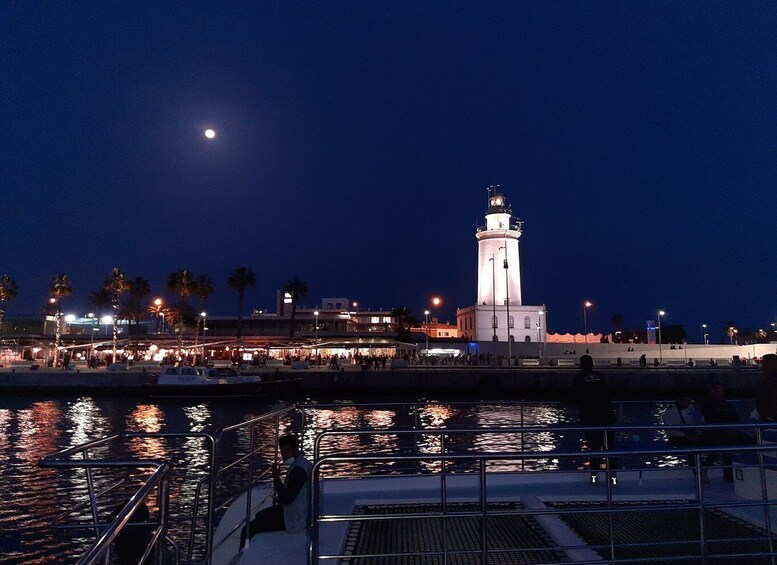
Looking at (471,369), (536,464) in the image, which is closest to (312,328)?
(471,369)

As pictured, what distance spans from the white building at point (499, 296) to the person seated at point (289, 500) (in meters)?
68.7

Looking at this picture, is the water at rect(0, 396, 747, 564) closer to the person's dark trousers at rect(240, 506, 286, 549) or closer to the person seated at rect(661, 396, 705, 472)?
the person seated at rect(661, 396, 705, 472)

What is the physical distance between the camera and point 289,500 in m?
5.58

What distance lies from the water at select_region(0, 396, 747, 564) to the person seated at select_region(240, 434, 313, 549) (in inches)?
77.5

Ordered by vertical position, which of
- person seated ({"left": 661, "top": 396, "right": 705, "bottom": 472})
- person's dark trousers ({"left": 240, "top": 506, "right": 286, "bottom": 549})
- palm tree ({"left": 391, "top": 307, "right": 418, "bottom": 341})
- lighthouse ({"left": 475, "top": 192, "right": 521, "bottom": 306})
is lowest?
person's dark trousers ({"left": 240, "top": 506, "right": 286, "bottom": 549})

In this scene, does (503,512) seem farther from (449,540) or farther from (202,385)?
(202,385)

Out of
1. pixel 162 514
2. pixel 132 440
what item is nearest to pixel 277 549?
pixel 162 514

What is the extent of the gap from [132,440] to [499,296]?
62.3 metres

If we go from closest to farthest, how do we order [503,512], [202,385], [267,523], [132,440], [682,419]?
[503,512] → [267,523] → [682,419] → [132,440] → [202,385]

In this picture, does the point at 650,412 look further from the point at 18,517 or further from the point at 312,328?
the point at 312,328

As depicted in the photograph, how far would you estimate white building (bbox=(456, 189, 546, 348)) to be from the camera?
77875 mm

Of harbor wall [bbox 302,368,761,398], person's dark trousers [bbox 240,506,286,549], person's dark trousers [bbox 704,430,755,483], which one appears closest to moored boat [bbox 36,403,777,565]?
person's dark trousers [bbox 240,506,286,549]

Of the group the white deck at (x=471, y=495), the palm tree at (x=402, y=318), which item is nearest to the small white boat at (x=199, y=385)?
the white deck at (x=471, y=495)

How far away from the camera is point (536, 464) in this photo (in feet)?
55.4
